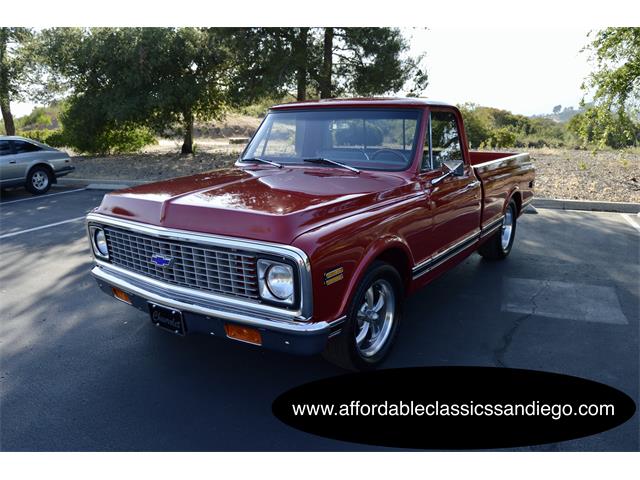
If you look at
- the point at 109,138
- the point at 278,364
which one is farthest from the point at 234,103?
the point at 278,364

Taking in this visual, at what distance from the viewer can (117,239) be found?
3.52 meters

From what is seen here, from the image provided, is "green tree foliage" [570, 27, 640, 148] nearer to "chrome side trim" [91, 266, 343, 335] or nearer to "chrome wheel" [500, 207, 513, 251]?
"chrome wheel" [500, 207, 513, 251]

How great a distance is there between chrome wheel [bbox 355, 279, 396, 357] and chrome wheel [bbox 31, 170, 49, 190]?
10.6 meters

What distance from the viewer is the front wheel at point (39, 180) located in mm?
11328

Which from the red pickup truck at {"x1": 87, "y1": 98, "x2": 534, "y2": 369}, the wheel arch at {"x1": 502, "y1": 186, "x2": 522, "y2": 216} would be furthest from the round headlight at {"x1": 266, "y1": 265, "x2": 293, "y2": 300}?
the wheel arch at {"x1": 502, "y1": 186, "x2": 522, "y2": 216}

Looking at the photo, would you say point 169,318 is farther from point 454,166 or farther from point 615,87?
point 615,87

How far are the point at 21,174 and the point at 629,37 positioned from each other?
13.2 metres

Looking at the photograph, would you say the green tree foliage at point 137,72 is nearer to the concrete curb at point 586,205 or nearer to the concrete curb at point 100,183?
the concrete curb at point 100,183

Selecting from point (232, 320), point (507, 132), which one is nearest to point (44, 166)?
point (232, 320)

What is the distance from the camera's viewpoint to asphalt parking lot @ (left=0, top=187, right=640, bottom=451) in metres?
2.85

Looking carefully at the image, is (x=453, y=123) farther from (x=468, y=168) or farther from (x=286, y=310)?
(x=286, y=310)

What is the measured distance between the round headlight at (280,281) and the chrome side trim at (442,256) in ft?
4.21

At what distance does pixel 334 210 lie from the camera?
3.00 metres

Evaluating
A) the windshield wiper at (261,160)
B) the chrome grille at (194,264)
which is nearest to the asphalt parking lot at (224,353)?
the chrome grille at (194,264)
